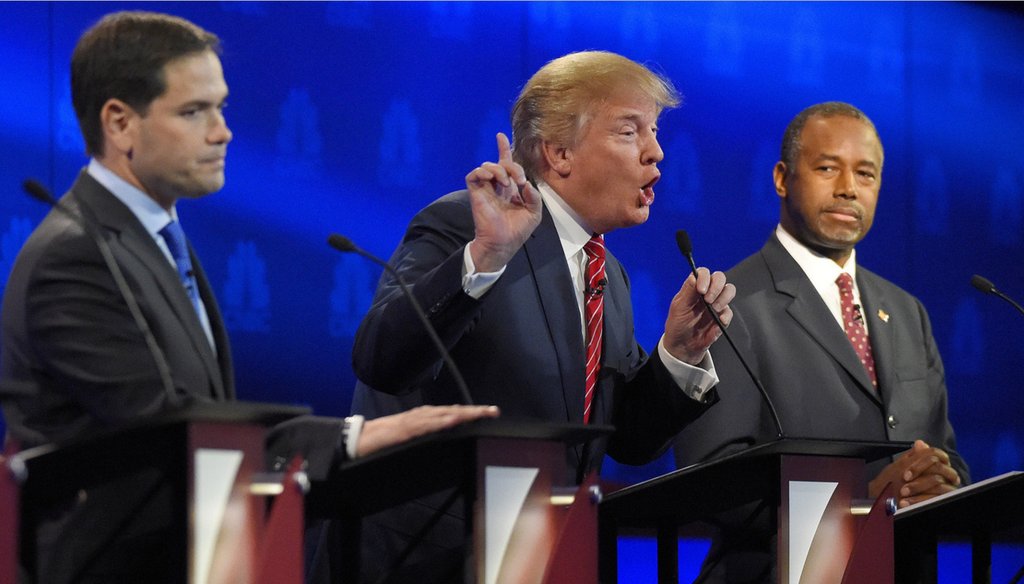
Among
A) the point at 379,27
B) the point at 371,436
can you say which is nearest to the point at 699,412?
the point at 371,436

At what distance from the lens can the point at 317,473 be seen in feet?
7.25

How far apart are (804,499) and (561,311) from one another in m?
0.68

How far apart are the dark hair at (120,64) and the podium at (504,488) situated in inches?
26.3

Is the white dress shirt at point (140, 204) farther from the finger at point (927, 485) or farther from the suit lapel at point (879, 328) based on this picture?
the suit lapel at point (879, 328)

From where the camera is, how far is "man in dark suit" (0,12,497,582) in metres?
2.02

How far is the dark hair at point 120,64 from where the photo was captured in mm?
2371

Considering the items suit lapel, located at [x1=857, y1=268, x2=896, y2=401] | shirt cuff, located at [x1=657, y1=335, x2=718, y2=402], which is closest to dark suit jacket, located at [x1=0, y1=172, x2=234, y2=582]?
shirt cuff, located at [x1=657, y1=335, x2=718, y2=402]

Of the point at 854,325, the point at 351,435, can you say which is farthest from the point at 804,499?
the point at 854,325

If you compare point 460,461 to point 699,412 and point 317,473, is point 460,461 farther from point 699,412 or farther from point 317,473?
point 699,412

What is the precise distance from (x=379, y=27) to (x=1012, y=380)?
9.16 feet

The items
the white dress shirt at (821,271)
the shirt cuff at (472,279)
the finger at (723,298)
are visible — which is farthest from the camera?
the white dress shirt at (821,271)

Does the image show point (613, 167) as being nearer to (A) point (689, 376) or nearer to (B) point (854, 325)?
(A) point (689, 376)

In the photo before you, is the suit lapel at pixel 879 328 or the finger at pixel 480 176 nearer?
the finger at pixel 480 176

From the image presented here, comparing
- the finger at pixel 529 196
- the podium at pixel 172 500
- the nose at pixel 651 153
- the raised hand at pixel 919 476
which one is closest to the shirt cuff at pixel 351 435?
the podium at pixel 172 500
